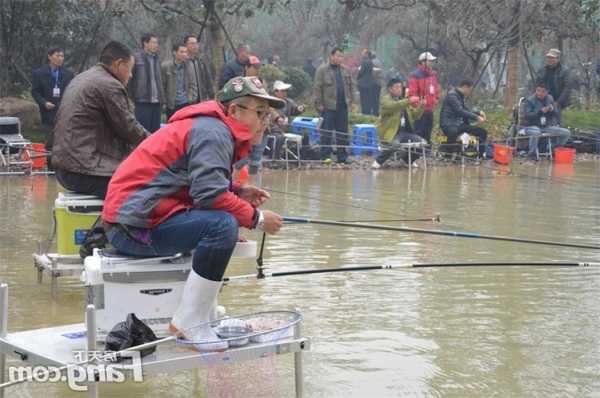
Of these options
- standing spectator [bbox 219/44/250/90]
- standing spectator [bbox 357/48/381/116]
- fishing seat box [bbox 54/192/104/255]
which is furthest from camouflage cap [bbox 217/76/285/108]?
standing spectator [bbox 357/48/381/116]

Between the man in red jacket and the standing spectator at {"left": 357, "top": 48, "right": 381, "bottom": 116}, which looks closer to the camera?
the man in red jacket

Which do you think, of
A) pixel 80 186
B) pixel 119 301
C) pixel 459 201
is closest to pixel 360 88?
pixel 459 201

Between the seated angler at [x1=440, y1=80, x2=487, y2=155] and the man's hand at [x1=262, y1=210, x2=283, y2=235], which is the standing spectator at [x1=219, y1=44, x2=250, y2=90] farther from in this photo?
the man's hand at [x1=262, y1=210, x2=283, y2=235]

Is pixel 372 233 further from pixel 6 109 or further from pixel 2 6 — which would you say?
pixel 2 6

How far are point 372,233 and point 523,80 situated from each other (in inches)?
1024

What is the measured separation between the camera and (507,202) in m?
14.2

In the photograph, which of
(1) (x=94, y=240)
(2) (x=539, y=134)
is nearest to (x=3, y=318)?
(1) (x=94, y=240)

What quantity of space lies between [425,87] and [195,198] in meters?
15.7

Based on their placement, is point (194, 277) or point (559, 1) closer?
point (194, 277)

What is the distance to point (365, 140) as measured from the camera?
65.3 feet

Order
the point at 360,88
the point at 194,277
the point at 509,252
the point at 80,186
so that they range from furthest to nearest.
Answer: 1. the point at 360,88
2. the point at 509,252
3. the point at 80,186
4. the point at 194,277

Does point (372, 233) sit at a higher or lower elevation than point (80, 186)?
lower

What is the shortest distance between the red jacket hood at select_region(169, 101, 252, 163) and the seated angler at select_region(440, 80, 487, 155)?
14989 mm

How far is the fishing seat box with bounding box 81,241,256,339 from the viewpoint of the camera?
5.49m
